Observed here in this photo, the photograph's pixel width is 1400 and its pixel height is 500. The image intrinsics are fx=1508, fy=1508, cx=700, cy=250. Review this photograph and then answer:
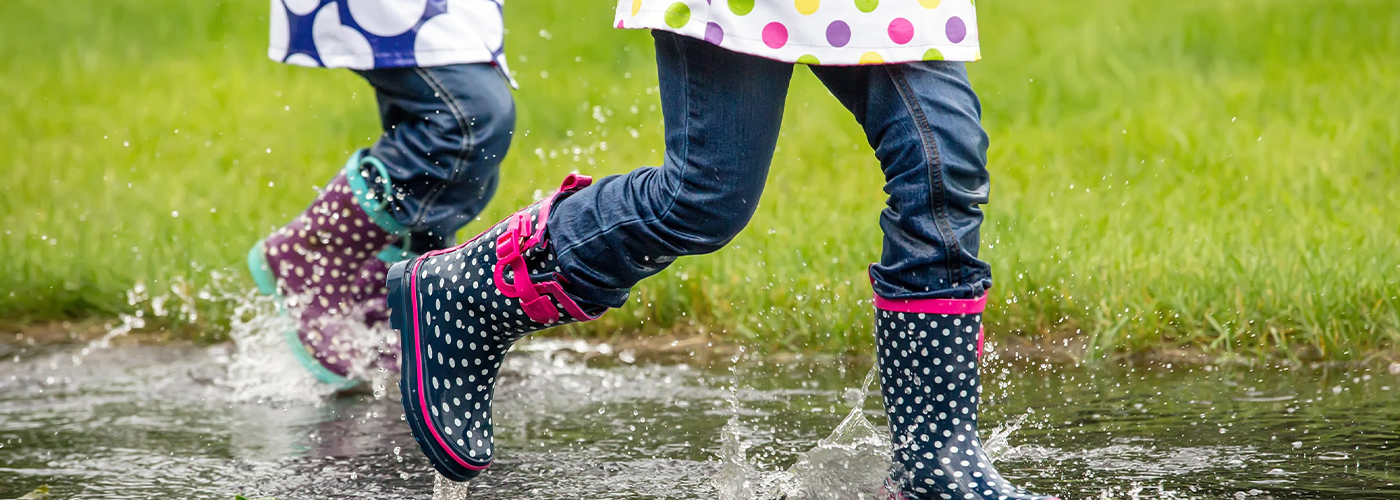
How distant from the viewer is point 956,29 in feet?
6.48

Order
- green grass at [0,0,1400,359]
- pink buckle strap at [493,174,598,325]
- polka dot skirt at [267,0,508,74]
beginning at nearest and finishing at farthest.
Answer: pink buckle strap at [493,174,598,325] < polka dot skirt at [267,0,508,74] < green grass at [0,0,1400,359]

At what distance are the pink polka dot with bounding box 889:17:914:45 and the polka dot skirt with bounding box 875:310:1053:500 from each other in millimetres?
365

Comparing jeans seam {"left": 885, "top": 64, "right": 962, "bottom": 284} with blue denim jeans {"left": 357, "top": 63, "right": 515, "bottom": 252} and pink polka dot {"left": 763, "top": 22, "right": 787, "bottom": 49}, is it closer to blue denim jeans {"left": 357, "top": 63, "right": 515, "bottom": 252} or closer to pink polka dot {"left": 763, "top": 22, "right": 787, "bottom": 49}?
pink polka dot {"left": 763, "top": 22, "right": 787, "bottom": 49}

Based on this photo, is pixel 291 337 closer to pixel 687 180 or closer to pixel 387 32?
pixel 387 32

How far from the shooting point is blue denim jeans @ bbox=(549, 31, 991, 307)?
6.46ft

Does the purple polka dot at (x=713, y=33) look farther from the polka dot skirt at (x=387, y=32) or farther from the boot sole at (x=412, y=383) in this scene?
the polka dot skirt at (x=387, y=32)

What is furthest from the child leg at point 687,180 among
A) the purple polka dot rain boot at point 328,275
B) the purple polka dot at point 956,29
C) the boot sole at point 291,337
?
the boot sole at point 291,337

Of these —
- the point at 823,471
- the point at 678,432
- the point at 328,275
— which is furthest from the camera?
the point at 328,275

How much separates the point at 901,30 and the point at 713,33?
242mm

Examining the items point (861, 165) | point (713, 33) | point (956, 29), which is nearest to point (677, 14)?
point (713, 33)

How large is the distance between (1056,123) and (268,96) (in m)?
2.97

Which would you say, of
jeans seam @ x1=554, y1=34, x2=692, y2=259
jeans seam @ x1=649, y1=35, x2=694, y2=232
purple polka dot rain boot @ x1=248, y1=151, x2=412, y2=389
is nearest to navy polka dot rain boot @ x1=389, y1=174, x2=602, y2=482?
jeans seam @ x1=554, y1=34, x2=692, y2=259

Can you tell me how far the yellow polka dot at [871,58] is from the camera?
1922mm

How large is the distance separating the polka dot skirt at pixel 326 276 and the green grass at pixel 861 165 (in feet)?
2.05
